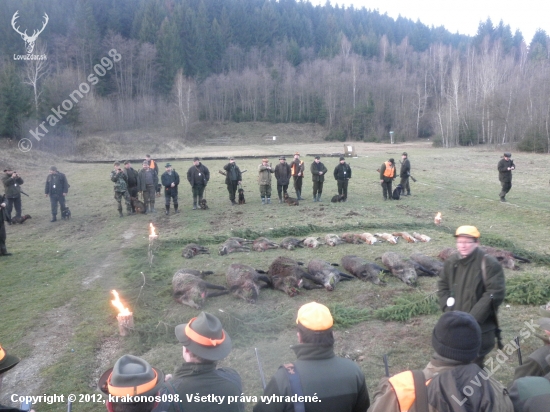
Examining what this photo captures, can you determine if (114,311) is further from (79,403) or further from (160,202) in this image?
(160,202)

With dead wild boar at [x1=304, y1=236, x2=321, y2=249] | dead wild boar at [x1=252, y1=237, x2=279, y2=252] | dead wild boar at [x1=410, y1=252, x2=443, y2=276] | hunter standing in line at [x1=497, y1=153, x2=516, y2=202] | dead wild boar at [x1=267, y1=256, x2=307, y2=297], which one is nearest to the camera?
dead wild boar at [x1=267, y1=256, x2=307, y2=297]

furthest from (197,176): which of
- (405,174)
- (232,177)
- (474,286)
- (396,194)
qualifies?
(474,286)

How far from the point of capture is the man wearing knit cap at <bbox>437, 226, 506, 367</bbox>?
14.3 ft

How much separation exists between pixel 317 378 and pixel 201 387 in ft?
2.49

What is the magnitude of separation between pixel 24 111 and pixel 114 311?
38438mm

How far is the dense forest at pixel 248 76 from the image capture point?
4712 centimetres

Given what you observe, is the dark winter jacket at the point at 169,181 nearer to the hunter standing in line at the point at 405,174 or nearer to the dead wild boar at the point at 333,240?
the dead wild boar at the point at 333,240

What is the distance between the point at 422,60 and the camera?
89812 mm

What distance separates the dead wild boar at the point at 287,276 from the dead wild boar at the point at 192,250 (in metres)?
2.89

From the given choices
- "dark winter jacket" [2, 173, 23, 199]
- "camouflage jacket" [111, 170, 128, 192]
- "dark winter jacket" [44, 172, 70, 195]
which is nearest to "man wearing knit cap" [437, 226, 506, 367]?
"camouflage jacket" [111, 170, 128, 192]

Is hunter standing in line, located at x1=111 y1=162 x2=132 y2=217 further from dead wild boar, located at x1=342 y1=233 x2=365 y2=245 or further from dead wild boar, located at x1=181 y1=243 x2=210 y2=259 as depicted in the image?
dead wild boar, located at x1=342 y1=233 x2=365 y2=245

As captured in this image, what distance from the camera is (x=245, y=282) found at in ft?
27.1

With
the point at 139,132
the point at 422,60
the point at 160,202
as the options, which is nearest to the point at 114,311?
the point at 160,202

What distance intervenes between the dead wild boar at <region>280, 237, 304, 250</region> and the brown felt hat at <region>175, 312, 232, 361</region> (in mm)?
8337
